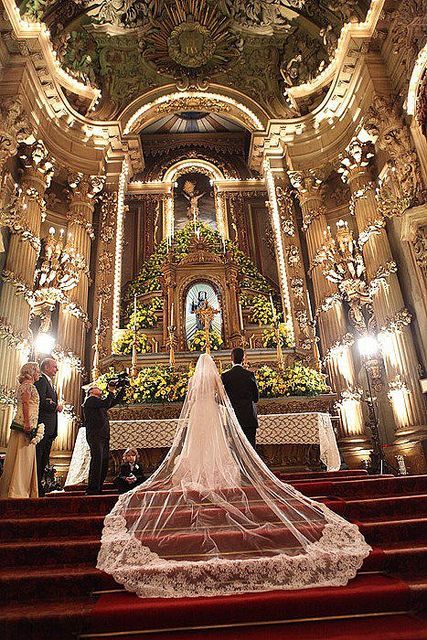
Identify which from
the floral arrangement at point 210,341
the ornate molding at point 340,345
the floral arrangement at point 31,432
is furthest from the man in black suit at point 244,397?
the ornate molding at point 340,345

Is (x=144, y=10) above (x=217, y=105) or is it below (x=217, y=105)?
above

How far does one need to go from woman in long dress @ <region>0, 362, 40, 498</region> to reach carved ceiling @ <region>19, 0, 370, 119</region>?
1125 cm

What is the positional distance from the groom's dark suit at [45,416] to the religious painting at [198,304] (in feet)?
17.9

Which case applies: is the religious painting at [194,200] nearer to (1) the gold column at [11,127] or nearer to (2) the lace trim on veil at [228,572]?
(1) the gold column at [11,127]

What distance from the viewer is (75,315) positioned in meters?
11.0

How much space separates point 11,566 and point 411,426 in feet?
23.8

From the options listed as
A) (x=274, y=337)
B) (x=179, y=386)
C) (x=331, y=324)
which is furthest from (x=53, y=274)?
(x=331, y=324)

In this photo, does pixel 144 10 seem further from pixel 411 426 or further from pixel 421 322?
pixel 411 426

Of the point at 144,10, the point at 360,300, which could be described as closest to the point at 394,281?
the point at 360,300

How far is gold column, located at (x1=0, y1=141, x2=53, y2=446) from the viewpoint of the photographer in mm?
8724

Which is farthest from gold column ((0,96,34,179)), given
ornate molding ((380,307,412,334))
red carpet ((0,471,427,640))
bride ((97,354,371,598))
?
ornate molding ((380,307,412,334))

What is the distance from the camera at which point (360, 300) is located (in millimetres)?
10312

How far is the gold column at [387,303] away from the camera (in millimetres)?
8594

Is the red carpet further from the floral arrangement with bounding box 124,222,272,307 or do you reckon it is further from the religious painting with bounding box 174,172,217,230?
the religious painting with bounding box 174,172,217,230
